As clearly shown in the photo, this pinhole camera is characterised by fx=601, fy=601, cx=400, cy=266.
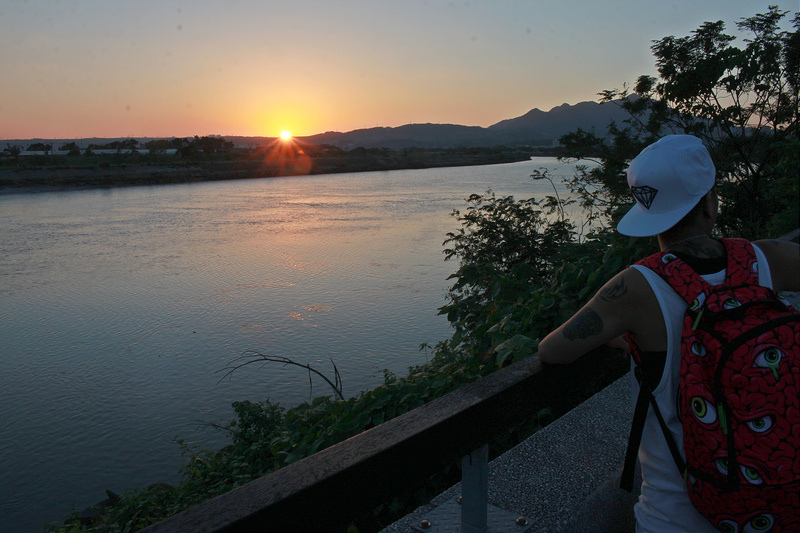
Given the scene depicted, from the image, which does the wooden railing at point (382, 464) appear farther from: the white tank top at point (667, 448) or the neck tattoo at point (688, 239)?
the neck tattoo at point (688, 239)

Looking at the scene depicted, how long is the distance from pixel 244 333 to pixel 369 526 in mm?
9411

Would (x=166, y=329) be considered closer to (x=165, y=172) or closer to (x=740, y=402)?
(x=740, y=402)

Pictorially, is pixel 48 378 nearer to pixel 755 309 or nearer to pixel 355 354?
pixel 355 354

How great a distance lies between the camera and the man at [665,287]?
1.47 meters

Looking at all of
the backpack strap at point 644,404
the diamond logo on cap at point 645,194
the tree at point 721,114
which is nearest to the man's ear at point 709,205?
the diamond logo on cap at point 645,194

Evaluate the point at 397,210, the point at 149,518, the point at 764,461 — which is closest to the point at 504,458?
the point at 764,461

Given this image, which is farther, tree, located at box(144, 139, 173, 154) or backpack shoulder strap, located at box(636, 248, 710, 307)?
tree, located at box(144, 139, 173, 154)

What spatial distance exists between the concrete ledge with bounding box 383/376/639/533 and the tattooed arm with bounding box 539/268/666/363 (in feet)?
2.73

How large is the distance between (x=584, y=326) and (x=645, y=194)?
39cm

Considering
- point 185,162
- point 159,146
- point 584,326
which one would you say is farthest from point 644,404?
Answer: point 159,146

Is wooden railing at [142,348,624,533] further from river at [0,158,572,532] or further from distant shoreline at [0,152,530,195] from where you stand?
distant shoreline at [0,152,530,195]

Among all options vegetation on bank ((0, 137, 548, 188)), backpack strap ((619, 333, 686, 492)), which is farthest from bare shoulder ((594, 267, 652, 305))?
vegetation on bank ((0, 137, 548, 188))

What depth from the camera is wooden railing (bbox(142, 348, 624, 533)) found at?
1.24m

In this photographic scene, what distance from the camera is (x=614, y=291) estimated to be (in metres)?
1.55
